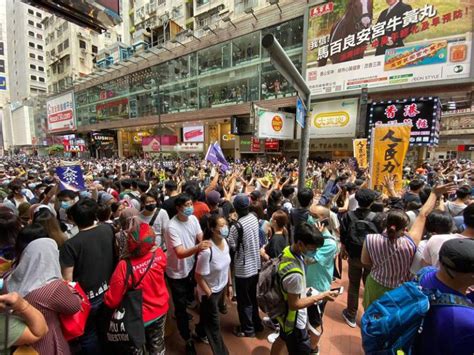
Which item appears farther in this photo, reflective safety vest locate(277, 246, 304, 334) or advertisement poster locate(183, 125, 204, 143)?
advertisement poster locate(183, 125, 204, 143)

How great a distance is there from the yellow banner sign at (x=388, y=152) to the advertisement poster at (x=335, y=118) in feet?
37.9

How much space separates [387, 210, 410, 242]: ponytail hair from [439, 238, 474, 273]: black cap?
96 cm

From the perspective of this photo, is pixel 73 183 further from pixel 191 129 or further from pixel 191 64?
pixel 191 64

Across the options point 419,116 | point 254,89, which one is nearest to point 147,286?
point 419,116

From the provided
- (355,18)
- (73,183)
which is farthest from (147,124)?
(73,183)

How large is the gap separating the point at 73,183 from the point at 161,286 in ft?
13.6

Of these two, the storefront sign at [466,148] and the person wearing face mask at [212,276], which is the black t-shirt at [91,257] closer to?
the person wearing face mask at [212,276]

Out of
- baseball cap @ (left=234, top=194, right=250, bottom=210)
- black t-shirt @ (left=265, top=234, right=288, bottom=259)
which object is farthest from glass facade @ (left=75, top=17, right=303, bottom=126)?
black t-shirt @ (left=265, top=234, right=288, bottom=259)

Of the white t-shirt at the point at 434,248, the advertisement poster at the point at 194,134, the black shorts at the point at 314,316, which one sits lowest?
the black shorts at the point at 314,316

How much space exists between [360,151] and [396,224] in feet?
21.2

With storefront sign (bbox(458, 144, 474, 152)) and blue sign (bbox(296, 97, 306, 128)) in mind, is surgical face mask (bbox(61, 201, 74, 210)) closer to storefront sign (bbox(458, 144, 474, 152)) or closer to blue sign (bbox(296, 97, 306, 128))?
blue sign (bbox(296, 97, 306, 128))

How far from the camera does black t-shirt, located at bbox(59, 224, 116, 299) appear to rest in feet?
6.20

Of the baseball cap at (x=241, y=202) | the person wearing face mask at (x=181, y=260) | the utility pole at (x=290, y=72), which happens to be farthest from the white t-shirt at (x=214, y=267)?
the utility pole at (x=290, y=72)

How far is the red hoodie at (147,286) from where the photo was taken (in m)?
1.70
